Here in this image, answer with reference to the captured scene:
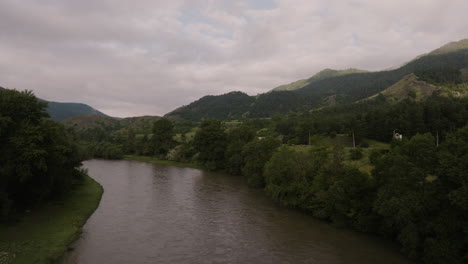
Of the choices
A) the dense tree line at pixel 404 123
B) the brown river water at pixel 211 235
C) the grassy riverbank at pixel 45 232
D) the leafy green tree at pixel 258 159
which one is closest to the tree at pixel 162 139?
the dense tree line at pixel 404 123

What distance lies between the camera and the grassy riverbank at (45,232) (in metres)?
24.6

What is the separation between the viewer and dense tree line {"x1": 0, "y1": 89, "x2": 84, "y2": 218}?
30281 millimetres

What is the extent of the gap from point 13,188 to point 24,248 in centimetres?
1157

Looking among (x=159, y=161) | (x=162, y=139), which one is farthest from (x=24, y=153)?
(x=162, y=139)

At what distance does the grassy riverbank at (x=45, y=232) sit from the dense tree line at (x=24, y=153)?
2057 millimetres


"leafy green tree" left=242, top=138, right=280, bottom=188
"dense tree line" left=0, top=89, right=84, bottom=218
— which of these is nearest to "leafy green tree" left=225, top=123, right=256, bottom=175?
"leafy green tree" left=242, top=138, right=280, bottom=188

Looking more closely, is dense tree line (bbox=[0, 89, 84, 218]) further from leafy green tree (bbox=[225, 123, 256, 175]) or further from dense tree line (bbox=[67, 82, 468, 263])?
leafy green tree (bbox=[225, 123, 256, 175])

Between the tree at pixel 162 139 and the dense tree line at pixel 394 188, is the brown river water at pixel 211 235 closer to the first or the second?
the dense tree line at pixel 394 188

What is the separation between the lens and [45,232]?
3067 centimetres

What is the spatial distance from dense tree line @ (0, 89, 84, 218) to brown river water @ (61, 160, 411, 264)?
7.85 meters

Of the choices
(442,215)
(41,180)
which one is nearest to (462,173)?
(442,215)

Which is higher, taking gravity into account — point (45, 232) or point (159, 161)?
point (159, 161)

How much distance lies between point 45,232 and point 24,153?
850cm

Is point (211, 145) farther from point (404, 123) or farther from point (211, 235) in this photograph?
point (211, 235)
